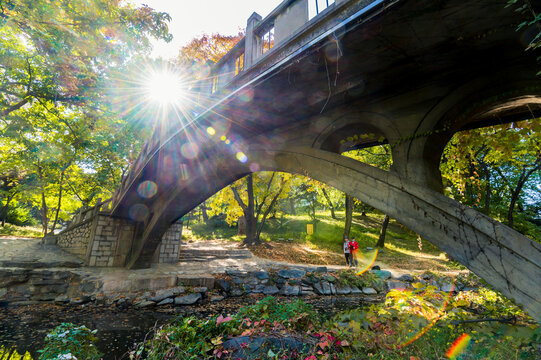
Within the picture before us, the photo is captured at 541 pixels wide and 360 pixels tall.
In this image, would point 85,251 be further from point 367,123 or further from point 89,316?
point 367,123

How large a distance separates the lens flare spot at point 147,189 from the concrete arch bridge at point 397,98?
3.62 metres

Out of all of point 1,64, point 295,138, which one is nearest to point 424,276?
point 295,138

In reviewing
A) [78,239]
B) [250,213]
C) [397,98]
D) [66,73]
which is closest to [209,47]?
[66,73]

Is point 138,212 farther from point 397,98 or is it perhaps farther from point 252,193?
point 397,98

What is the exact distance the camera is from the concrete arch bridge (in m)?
1.79

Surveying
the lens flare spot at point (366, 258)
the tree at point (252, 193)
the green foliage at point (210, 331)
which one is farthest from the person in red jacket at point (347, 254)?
the green foliage at point (210, 331)

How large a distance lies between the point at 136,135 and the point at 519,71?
1277 centimetres

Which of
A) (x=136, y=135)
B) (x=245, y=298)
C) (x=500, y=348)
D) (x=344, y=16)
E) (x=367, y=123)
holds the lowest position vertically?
(x=245, y=298)

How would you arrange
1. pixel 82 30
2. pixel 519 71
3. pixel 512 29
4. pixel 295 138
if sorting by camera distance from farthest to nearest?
pixel 82 30
pixel 295 138
pixel 519 71
pixel 512 29

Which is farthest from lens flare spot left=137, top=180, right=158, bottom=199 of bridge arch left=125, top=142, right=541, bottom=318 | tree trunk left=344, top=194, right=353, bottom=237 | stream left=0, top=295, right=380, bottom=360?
tree trunk left=344, top=194, right=353, bottom=237

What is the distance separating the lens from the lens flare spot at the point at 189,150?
5.11m

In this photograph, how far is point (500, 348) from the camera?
232cm

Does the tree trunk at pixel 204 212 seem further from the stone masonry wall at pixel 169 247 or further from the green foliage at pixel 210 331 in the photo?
the green foliage at pixel 210 331

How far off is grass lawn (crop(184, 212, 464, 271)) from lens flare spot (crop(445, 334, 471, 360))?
7209mm
